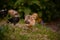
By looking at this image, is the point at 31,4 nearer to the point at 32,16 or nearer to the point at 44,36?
the point at 32,16

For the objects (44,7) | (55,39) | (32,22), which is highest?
(44,7)

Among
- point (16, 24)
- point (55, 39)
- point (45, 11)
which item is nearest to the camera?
point (55, 39)

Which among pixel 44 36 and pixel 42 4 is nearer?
pixel 44 36

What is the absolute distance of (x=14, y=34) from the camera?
640 cm

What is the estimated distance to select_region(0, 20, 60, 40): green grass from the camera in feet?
20.4

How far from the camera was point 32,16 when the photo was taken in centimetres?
733

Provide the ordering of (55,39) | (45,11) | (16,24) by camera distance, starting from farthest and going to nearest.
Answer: (45,11) → (16,24) → (55,39)

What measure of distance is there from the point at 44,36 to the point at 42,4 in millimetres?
1465

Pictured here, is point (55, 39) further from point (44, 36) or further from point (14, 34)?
point (14, 34)

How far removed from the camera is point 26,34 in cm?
650

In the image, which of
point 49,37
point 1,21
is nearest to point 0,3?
point 1,21

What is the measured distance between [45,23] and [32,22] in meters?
0.53

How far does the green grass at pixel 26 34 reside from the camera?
6230 mm

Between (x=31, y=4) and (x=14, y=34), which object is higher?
(x=31, y=4)
